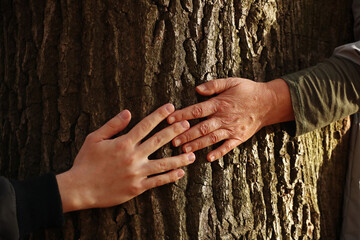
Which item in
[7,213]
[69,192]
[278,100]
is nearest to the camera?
[7,213]

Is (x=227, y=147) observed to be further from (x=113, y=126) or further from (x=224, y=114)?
(x=113, y=126)

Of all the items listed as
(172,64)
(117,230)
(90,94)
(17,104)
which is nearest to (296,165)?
(172,64)

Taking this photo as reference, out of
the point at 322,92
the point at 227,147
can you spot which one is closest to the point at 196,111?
the point at 227,147

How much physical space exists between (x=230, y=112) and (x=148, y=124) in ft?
1.30

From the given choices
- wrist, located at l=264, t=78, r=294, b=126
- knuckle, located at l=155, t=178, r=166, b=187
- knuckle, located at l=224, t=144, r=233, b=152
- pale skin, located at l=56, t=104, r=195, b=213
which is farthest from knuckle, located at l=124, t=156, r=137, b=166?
wrist, located at l=264, t=78, r=294, b=126

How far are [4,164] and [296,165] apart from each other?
164cm

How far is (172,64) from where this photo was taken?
178cm

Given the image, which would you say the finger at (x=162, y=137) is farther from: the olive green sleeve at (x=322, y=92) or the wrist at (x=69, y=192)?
the olive green sleeve at (x=322, y=92)

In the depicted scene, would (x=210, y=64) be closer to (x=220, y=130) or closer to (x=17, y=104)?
(x=220, y=130)

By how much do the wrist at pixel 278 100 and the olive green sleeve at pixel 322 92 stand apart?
0.02 metres

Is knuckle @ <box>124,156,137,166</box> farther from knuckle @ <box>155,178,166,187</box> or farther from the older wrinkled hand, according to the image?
the older wrinkled hand

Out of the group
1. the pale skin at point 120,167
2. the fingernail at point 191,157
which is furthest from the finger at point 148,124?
the fingernail at point 191,157

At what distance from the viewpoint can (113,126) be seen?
A: 1.75m

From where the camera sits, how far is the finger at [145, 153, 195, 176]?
5.65 ft
